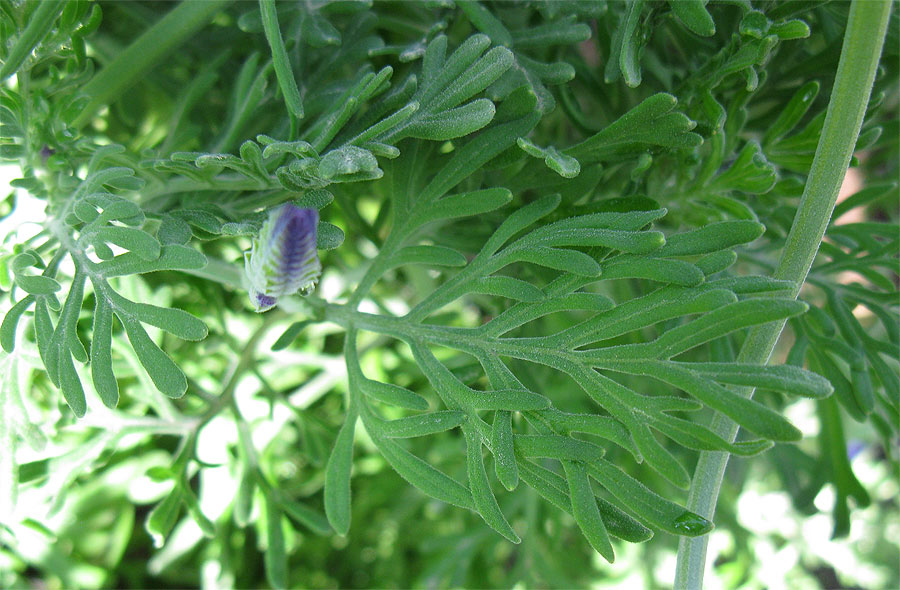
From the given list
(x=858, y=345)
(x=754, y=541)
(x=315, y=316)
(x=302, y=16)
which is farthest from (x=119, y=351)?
(x=754, y=541)

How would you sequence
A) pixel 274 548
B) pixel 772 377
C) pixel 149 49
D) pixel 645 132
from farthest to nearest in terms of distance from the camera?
pixel 274 548 < pixel 149 49 < pixel 645 132 < pixel 772 377

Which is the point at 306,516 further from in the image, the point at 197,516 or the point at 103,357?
the point at 103,357

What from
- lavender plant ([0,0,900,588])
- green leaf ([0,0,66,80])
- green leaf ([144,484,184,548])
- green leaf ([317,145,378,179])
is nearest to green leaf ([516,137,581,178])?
lavender plant ([0,0,900,588])

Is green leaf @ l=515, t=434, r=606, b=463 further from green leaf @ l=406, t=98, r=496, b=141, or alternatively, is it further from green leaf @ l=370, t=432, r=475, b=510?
green leaf @ l=406, t=98, r=496, b=141

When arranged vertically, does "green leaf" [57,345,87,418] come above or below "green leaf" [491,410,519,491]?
below

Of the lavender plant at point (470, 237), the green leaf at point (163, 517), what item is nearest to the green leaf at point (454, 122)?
the lavender plant at point (470, 237)

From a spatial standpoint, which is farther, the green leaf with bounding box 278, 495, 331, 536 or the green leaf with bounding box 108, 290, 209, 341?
the green leaf with bounding box 278, 495, 331, 536

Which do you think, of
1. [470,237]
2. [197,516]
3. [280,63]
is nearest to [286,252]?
[280,63]

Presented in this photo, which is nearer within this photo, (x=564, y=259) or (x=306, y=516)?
(x=564, y=259)
